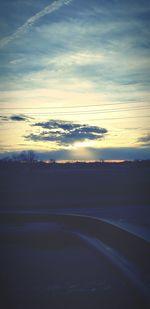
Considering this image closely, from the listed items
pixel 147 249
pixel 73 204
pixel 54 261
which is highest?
pixel 147 249

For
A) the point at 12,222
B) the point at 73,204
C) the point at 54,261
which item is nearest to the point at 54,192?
the point at 73,204

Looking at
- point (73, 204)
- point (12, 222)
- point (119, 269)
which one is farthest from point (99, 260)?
point (73, 204)

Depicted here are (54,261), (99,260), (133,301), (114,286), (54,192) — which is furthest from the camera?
(54,192)

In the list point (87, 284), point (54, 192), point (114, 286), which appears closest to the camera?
point (114, 286)

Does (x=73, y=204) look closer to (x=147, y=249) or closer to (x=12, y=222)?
(x=12, y=222)

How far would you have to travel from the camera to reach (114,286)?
8.85 ft

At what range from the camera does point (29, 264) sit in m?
3.50

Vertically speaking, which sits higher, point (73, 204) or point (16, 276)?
point (16, 276)

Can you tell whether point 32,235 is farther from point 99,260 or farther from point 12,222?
point 99,260

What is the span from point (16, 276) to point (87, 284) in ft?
2.48

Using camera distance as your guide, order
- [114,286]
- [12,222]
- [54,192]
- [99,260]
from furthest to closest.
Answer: [54,192] < [12,222] < [99,260] < [114,286]

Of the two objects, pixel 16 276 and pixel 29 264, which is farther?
pixel 29 264

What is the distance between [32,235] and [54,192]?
21182mm

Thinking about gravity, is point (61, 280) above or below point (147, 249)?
below
